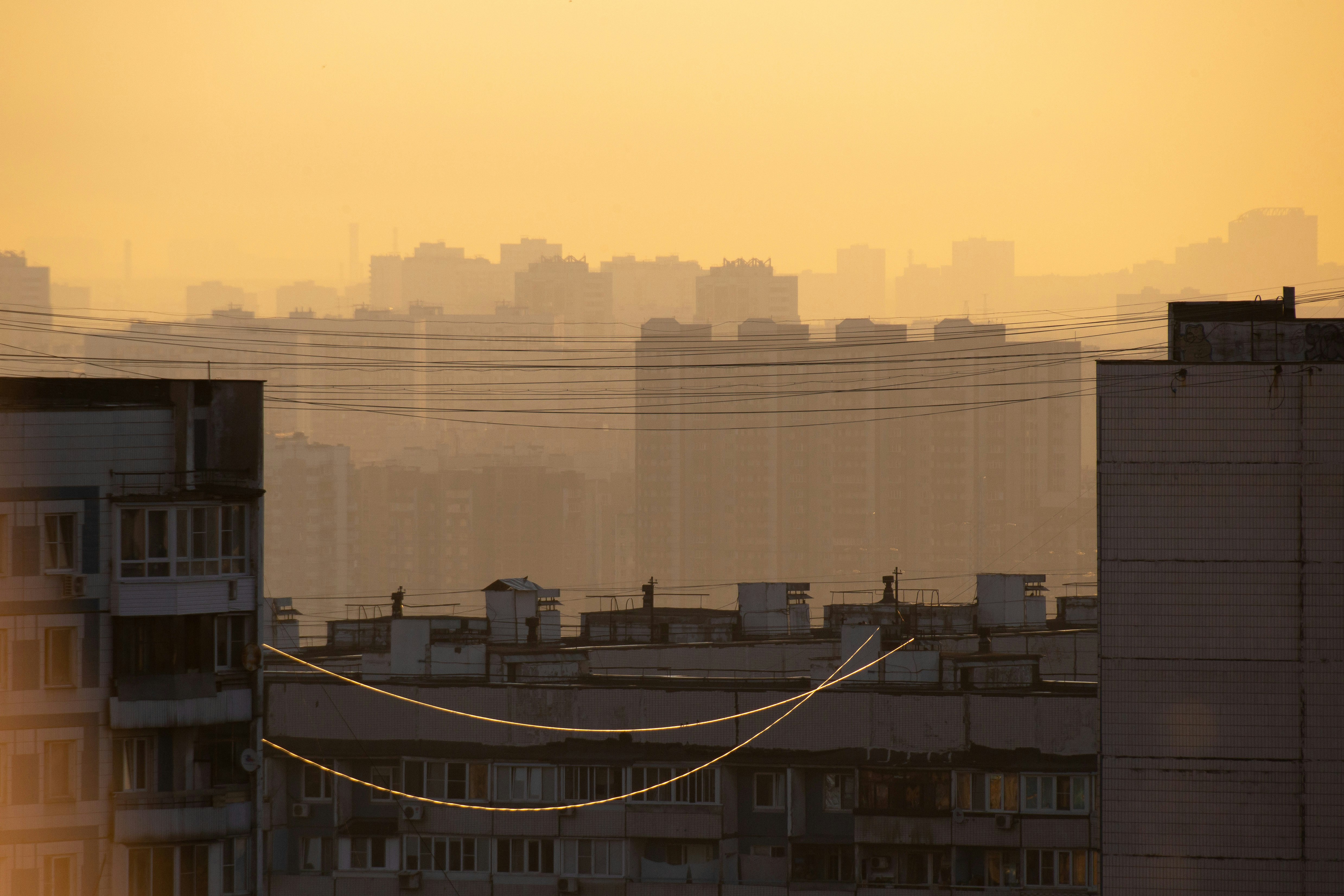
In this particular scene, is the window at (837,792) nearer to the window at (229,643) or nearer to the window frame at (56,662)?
the window at (229,643)

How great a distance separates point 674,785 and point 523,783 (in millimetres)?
3532

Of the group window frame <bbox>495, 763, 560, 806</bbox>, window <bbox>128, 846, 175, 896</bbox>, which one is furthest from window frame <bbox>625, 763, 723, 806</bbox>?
window <bbox>128, 846, 175, 896</bbox>

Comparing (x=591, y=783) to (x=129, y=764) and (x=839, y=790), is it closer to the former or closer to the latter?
(x=839, y=790)

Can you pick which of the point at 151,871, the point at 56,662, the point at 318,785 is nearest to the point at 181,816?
the point at 151,871

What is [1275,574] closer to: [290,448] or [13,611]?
[13,611]

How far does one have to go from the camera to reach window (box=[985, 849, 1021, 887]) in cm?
3203

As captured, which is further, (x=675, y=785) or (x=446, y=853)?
(x=446, y=853)

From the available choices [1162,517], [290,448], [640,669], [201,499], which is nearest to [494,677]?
[640,669]

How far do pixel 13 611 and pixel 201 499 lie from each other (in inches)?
116

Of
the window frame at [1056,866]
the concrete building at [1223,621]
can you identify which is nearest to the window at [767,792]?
the window frame at [1056,866]

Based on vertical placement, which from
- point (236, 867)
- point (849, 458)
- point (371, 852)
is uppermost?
point (849, 458)

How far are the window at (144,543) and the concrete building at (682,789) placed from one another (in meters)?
12.9

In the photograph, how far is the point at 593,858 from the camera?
32906mm

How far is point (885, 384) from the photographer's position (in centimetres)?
19825
